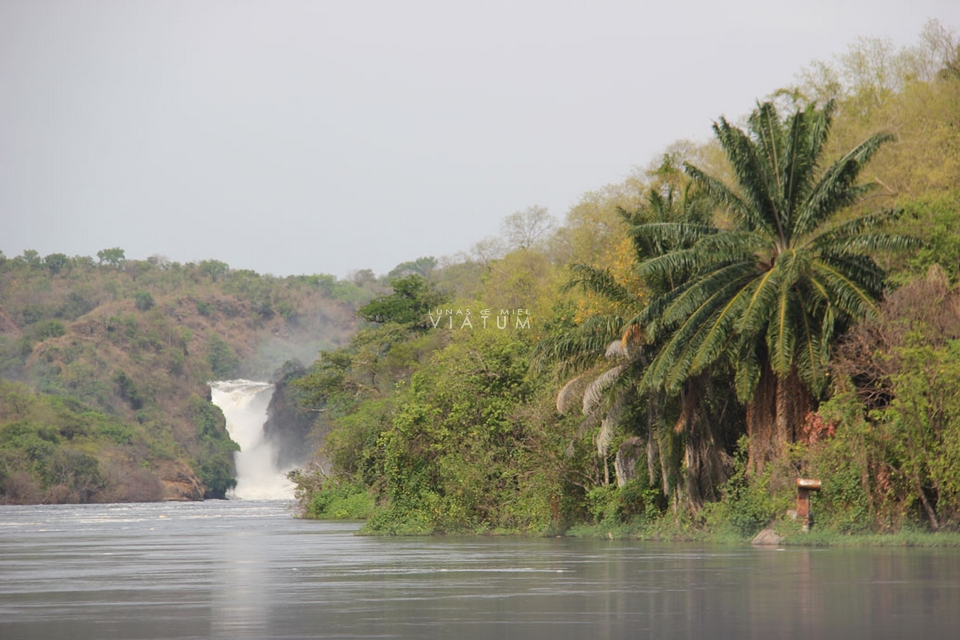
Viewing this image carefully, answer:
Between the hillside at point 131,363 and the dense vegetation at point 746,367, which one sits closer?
the dense vegetation at point 746,367

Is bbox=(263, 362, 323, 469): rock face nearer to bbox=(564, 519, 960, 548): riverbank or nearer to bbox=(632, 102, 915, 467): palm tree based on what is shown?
bbox=(564, 519, 960, 548): riverbank

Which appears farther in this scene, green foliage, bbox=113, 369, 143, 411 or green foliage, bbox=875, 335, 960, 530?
green foliage, bbox=113, 369, 143, 411

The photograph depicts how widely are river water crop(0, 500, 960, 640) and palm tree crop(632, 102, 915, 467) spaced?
4.88 metres

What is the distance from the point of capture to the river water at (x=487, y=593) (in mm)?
13375

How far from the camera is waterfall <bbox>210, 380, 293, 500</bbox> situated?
463 feet

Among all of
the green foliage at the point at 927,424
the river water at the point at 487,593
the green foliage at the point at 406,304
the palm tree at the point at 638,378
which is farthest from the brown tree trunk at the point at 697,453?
the green foliage at the point at 406,304

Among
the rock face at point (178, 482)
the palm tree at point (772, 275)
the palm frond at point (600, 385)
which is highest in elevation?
the palm tree at point (772, 275)

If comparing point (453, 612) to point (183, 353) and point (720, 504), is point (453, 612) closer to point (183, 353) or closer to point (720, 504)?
point (720, 504)

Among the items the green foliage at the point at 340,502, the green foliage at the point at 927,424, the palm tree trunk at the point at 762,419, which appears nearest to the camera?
the green foliage at the point at 927,424

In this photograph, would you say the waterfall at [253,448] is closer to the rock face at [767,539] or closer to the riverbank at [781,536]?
the riverbank at [781,536]

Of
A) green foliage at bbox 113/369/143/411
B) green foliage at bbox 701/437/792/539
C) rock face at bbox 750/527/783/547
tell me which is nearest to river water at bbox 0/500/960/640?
rock face at bbox 750/527/783/547

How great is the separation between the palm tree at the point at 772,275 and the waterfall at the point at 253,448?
107082 millimetres

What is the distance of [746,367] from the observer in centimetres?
3294

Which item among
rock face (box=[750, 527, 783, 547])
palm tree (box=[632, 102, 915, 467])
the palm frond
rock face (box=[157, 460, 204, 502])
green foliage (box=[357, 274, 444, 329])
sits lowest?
rock face (box=[157, 460, 204, 502])
